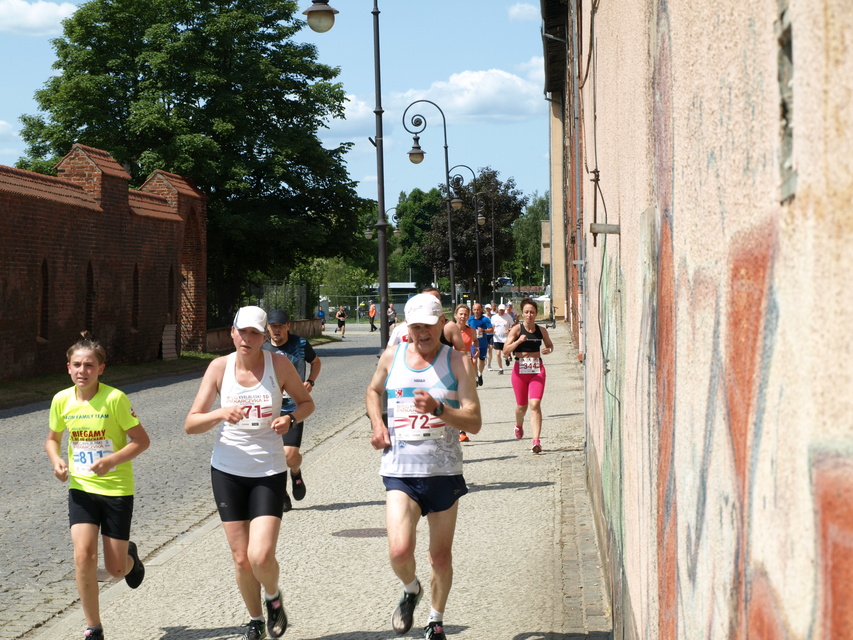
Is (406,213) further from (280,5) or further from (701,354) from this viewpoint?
(701,354)

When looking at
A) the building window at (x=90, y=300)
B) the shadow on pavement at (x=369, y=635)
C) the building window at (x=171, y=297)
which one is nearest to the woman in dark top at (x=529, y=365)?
the shadow on pavement at (x=369, y=635)

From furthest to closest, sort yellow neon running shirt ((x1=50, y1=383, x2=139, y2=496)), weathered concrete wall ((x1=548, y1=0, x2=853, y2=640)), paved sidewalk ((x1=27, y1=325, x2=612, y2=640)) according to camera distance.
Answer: paved sidewalk ((x1=27, y1=325, x2=612, y2=640)) < yellow neon running shirt ((x1=50, y1=383, x2=139, y2=496)) < weathered concrete wall ((x1=548, y1=0, x2=853, y2=640))

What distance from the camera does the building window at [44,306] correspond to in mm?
27781

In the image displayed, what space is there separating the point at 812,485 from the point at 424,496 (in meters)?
4.43

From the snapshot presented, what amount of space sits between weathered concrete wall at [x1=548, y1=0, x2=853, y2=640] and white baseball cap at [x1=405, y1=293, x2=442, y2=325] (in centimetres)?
164

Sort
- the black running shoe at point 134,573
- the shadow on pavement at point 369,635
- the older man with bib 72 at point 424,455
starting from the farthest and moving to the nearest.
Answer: the black running shoe at point 134,573
the shadow on pavement at point 369,635
the older man with bib 72 at point 424,455

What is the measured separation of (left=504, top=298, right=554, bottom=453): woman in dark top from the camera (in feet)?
41.8

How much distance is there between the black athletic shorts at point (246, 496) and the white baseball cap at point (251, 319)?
2.54ft

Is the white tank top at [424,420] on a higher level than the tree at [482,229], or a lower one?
lower

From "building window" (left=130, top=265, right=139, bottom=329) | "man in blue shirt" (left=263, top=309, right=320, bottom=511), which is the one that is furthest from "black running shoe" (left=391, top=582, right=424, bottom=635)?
"building window" (left=130, top=265, right=139, bottom=329)

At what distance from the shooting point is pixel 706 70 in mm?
2262

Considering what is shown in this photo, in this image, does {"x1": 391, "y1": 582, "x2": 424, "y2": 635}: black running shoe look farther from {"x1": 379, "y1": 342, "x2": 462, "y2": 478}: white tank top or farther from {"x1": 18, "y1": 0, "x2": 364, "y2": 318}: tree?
{"x1": 18, "y1": 0, "x2": 364, "y2": 318}: tree

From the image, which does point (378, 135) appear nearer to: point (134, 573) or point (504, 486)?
point (504, 486)

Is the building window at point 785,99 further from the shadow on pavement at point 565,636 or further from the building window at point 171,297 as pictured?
the building window at point 171,297
